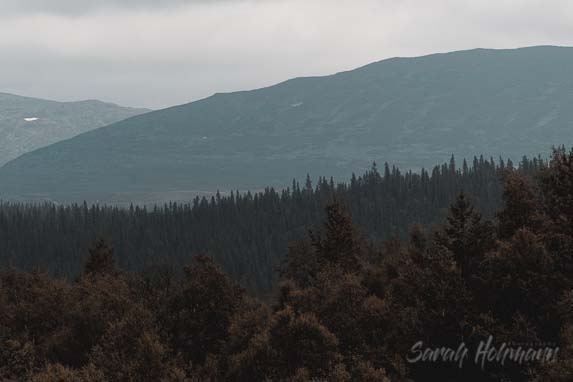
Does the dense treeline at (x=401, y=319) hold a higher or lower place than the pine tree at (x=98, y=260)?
higher

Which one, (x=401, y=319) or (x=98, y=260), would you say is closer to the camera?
(x=401, y=319)

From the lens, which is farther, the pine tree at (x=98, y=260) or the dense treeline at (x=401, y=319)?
the pine tree at (x=98, y=260)

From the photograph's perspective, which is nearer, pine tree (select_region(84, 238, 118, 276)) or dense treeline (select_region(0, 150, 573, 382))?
dense treeline (select_region(0, 150, 573, 382))

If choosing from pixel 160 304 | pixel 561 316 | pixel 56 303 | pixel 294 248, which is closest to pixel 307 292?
pixel 160 304

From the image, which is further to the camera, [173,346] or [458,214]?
[173,346]

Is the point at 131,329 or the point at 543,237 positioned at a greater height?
the point at 543,237

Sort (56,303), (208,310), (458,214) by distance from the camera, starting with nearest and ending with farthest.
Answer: (458,214)
(208,310)
(56,303)

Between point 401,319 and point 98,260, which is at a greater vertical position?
point 401,319

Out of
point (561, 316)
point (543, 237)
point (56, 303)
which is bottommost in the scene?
point (56, 303)

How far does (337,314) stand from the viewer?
56719 millimetres

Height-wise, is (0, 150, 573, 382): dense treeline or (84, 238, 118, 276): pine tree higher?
(0, 150, 573, 382): dense treeline

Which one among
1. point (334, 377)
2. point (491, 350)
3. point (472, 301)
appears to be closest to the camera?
point (334, 377)

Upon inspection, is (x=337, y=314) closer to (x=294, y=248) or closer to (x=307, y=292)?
(x=307, y=292)

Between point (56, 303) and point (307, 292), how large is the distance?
123 feet
